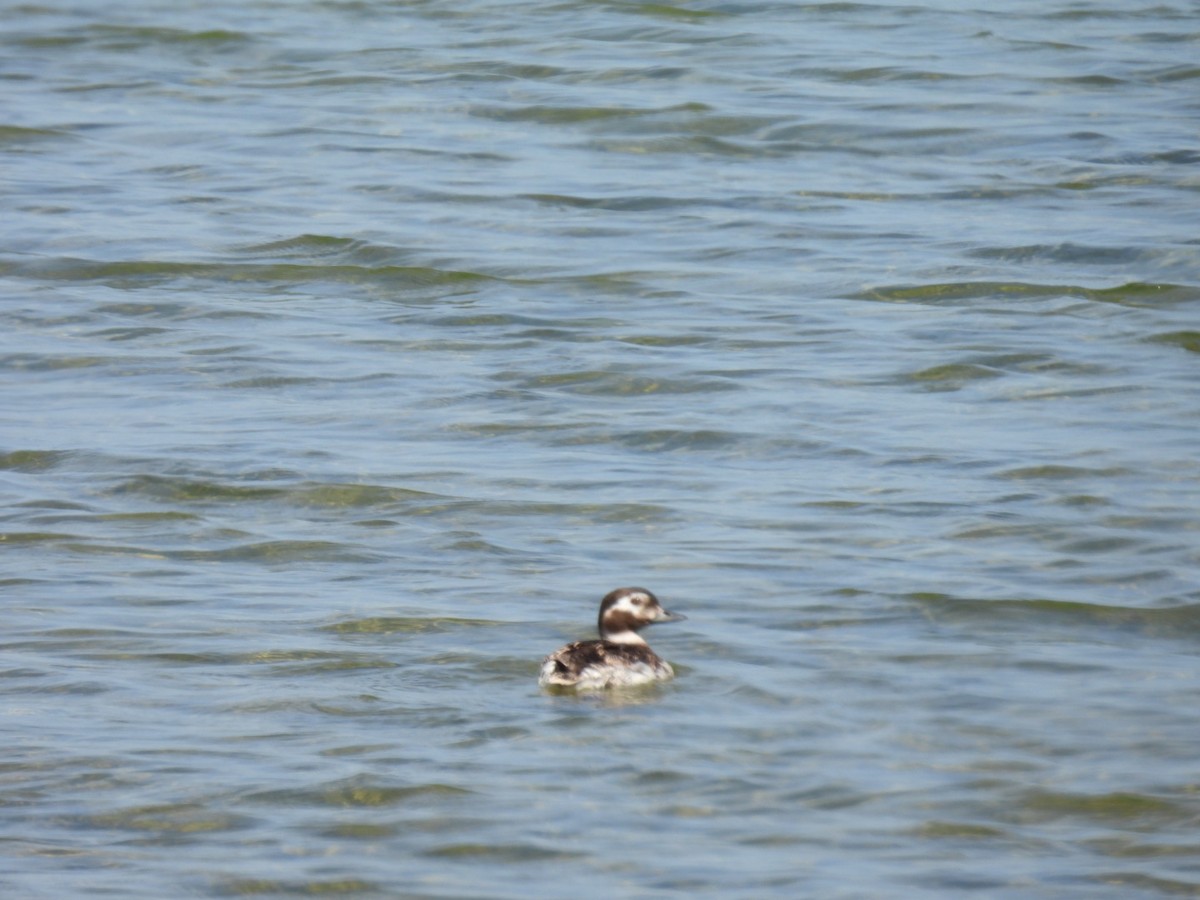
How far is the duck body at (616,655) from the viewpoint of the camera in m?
8.23

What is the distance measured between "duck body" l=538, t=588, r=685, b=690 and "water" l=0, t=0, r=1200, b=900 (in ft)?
0.34

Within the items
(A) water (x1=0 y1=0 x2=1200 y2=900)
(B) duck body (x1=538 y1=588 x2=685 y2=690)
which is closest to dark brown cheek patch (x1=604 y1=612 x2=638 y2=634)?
(B) duck body (x1=538 y1=588 x2=685 y2=690)

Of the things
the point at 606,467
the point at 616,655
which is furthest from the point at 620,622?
the point at 606,467

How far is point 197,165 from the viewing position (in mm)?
18250

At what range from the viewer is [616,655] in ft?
27.2

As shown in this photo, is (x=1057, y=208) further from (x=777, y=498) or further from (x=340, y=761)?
(x=340, y=761)

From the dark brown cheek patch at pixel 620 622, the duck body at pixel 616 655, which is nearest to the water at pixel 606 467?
the duck body at pixel 616 655

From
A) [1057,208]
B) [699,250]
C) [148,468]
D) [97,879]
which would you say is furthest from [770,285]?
[97,879]

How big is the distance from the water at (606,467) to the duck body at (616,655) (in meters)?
0.10

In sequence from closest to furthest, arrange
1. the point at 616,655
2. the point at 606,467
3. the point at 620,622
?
the point at 616,655 < the point at 620,622 < the point at 606,467

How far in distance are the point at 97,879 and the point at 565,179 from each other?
11.5 m

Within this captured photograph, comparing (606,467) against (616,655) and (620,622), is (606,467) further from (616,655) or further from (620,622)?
(616,655)

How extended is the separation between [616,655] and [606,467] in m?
3.00

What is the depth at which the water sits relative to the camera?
23.5ft
